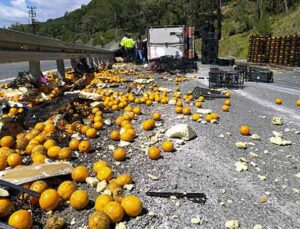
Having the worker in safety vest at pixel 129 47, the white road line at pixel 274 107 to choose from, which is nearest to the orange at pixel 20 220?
the white road line at pixel 274 107

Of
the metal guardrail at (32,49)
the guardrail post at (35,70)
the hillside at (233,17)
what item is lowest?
the guardrail post at (35,70)

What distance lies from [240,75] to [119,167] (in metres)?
7.79

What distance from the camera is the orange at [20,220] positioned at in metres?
2.77

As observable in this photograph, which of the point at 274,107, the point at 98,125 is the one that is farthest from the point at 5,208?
the point at 274,107

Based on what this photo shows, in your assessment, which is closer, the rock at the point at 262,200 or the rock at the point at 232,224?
the rock at the point at 232,224

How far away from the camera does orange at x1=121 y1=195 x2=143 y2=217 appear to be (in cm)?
301

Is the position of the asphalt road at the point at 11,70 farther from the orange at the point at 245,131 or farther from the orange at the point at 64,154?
the orange at the point at 245,131

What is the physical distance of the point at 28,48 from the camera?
7801 millimetres

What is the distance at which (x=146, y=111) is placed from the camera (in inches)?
282

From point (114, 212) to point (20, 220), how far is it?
792mm

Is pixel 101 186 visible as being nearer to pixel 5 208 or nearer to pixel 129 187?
pixel 129 187

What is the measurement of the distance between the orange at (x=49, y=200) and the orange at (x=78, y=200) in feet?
0.50

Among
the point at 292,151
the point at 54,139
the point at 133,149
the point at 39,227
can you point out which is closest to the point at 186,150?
the point at 133,149

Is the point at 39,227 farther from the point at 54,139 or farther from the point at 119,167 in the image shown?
the point at 54,139
